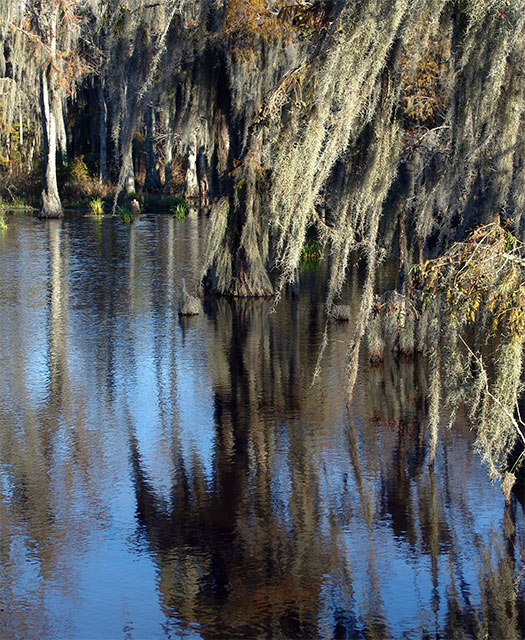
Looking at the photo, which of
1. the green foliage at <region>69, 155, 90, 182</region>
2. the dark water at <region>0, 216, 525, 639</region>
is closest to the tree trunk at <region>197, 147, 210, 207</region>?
the green foliage at <region>69, 155, 90, 182</region>

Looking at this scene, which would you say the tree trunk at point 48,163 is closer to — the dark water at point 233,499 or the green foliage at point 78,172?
the green foliage at point 78,172

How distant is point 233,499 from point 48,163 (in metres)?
37.2

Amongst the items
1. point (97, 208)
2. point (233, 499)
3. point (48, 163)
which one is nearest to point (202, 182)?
point (97, 208)

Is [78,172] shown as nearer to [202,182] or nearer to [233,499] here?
[202,182]

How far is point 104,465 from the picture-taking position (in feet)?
37.3

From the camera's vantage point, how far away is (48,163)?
45438 millimetres

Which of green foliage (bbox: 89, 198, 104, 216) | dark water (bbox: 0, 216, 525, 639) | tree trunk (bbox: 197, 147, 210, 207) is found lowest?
dark water (bbox: 0, 216, 525, 639)

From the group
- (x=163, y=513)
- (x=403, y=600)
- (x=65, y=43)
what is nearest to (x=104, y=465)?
(x=163, y=513)

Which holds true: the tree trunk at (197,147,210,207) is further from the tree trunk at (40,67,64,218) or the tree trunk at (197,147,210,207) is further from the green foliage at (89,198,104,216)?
the tree trunk at (40,67,64,218)

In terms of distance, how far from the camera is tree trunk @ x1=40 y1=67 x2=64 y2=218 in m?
42.5

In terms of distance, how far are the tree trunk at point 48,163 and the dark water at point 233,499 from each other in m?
24.7

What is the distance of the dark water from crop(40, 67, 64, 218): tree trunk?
2474 centimetres

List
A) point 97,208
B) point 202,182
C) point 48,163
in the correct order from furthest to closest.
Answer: point 202,182
point 48,163
point 97,208

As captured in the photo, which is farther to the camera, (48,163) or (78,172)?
(78,172)
